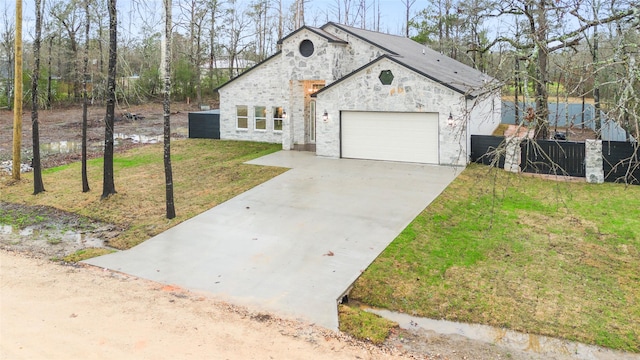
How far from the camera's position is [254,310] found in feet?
24.9

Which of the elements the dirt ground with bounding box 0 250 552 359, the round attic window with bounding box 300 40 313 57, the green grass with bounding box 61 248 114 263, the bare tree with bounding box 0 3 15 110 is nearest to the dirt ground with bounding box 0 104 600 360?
the dirt ground with bounding box 0 250 552 359

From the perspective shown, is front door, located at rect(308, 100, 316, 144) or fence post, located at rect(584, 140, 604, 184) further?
front door, located at rect(308, 100, 316, 144)

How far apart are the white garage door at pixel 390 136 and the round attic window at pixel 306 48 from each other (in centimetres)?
312

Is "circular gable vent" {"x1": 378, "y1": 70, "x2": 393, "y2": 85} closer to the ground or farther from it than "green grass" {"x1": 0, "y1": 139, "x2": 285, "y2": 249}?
farther from it

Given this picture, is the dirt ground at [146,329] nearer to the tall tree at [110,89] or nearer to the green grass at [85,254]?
the green grass at [85,254]

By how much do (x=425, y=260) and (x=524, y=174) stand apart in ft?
29.1

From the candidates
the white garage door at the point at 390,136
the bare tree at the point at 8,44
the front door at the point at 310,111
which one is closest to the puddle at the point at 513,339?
the white garage door at the point at 390,136

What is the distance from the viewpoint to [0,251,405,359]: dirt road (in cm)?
628

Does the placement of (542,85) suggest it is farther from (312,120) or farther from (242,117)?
(242,117)

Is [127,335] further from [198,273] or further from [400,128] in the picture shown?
[400,128]

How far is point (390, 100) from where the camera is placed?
57.7 ft

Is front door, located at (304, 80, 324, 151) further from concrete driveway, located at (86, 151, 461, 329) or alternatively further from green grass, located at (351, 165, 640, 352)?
green grass, located at (351, 165, 640, 352)

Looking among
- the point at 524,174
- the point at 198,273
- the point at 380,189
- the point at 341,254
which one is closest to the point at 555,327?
the point at 341,254

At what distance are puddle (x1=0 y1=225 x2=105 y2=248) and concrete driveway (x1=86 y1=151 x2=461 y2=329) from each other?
150cm
